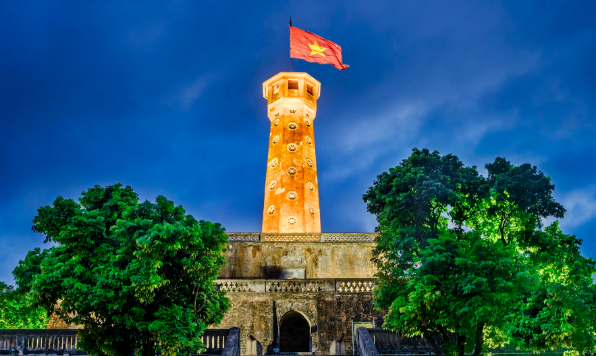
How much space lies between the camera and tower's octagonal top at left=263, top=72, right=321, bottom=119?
41.6 m

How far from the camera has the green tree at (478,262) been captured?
53.9 ft

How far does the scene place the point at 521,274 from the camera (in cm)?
1598

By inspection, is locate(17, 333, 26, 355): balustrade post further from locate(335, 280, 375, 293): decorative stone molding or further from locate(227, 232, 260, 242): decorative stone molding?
locate(227, 232, 260, 242): decorative stone molding

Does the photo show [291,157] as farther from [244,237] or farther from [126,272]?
[126,272]

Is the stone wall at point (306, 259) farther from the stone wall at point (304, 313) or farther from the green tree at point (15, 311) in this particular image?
the green tree at point (15, 311)

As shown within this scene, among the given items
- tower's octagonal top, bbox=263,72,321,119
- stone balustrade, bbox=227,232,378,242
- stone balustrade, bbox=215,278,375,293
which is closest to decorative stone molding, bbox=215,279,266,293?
stone balustrade, bbox=215,278,375,293

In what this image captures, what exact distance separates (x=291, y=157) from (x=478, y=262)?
2460 centimetres

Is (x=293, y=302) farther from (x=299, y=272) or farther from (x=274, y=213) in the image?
(x=274, y=213)

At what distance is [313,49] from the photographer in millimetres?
38000

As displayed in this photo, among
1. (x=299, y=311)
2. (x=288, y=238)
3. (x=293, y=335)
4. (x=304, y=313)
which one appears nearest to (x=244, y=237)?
(x=288, y=238)

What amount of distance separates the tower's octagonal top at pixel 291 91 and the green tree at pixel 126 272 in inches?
1013

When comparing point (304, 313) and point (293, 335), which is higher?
point (304, 313)

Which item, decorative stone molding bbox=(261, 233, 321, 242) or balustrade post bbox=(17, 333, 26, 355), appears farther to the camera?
decorative stone molding bbox=(261, 233, 321, 242)

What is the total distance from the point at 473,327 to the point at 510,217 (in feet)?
18.5
